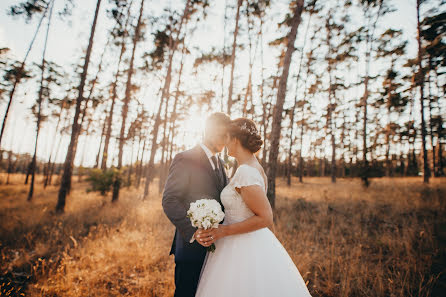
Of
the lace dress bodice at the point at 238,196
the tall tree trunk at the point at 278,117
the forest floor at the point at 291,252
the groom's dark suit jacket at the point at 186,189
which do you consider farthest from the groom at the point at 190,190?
the tall tree trunk at the point at 278,117

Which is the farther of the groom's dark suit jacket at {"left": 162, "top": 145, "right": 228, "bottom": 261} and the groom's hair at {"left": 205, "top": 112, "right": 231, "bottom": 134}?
the groom's hair at {"left": 205, "top": 112, "right": 231, "bottom": 134}

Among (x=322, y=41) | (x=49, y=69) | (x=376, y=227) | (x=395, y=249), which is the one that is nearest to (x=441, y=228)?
(x=376, y=227)

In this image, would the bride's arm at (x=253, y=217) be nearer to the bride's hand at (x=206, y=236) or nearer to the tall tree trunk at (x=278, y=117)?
the bride's hand at (x=206, y=236)

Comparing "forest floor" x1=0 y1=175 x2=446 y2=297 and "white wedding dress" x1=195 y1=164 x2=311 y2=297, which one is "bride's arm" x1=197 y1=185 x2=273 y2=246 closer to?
"white wedding dress" x1=195 y1=164 x2=311 y2=297

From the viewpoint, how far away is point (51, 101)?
16.2 meters

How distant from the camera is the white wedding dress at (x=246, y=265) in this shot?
1730 mm

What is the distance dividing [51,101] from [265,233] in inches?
832

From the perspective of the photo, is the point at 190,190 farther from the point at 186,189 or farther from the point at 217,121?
the point at 217,121

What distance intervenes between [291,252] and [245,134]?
3663 mm

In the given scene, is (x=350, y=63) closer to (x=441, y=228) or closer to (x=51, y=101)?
(x=441, y=228)

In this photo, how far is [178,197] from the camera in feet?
6.64

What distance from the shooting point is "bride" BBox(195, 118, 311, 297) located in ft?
5.69

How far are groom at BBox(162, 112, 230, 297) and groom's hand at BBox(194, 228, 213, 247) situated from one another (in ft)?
0.53

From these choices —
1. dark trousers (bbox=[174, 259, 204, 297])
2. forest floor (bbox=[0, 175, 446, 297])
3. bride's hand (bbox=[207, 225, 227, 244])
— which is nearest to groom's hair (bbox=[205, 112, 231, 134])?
bride's hand (bbox=[207, 225, 227, 244])
